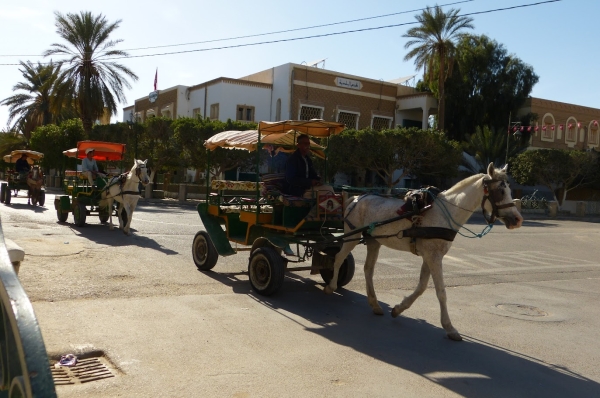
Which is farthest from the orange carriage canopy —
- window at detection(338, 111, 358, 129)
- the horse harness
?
window at detection(338, 111, 358, 129)

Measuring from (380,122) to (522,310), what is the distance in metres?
37.7

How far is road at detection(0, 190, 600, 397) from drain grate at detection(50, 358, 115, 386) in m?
0.13

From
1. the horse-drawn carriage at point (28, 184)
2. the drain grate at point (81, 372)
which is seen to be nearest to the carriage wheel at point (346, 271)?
the drain grate at point (81, 372)

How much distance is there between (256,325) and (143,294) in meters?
2.08

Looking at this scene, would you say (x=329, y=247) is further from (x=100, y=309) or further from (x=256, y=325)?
(x=100, y=309)

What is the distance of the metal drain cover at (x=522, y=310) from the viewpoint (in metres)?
8.04

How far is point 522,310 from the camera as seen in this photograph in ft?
27.0

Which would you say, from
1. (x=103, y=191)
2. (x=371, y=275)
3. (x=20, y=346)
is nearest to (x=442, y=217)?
(x=371, y=275)

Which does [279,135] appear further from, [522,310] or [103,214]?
[103,214]

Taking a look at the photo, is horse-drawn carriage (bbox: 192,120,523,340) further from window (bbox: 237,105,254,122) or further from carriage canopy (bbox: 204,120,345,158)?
window (bbox: 237,105,254,122)

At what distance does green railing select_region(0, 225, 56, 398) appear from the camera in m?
1.45

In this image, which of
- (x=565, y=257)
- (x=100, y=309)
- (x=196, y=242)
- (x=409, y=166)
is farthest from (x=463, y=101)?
(x=100, y=309)

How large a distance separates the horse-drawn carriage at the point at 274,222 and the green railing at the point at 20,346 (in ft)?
19.8

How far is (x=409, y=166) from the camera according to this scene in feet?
108
